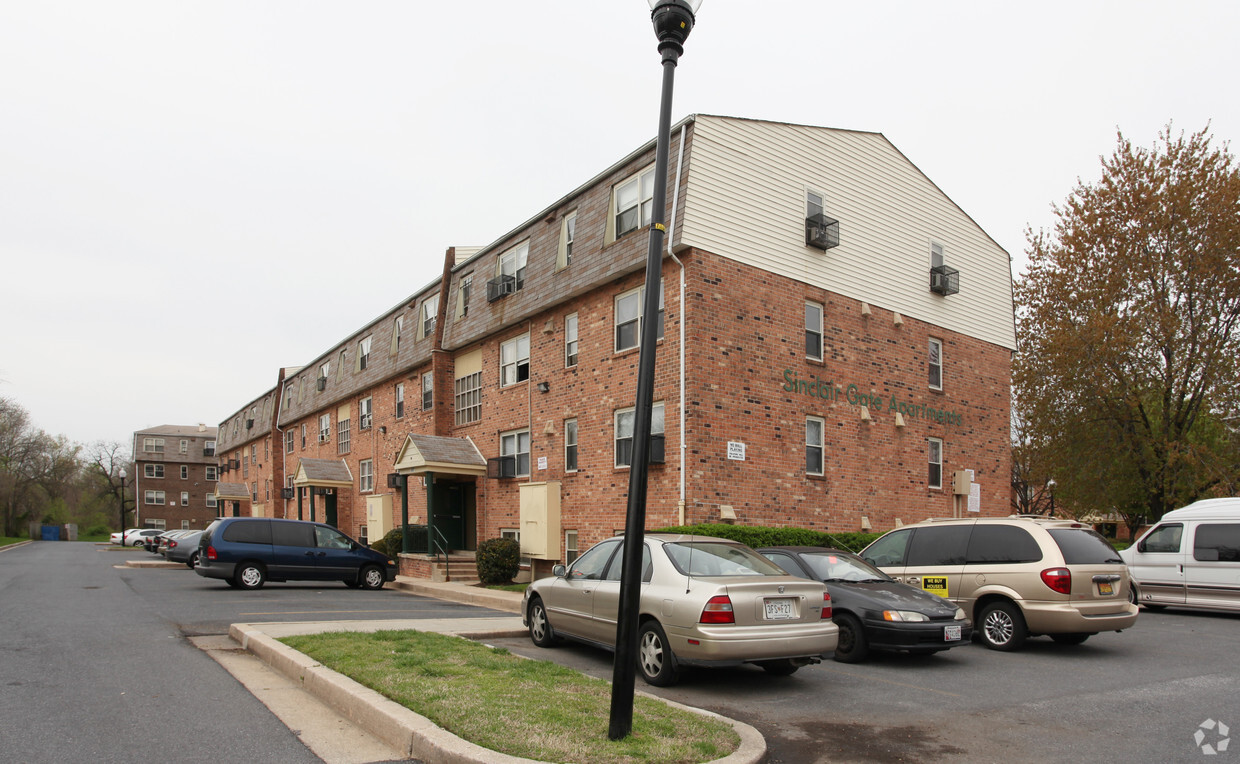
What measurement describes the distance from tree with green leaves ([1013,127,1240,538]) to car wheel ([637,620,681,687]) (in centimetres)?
2048

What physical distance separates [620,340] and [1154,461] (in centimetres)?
1689

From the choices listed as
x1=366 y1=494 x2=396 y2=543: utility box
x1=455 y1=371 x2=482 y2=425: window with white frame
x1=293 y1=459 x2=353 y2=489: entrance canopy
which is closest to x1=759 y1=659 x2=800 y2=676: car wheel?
x1=455 y1=371 x2=482 y2=425: window with white frame

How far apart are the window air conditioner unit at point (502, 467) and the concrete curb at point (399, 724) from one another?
1341 cm

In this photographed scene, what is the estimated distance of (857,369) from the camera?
747 inches

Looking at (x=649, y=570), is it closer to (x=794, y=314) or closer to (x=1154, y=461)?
(x=794, y=314)

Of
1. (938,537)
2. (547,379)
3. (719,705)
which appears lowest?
(719,705)

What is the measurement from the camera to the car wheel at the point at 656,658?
7.74 meters

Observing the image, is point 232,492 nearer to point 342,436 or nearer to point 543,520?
point 342,436

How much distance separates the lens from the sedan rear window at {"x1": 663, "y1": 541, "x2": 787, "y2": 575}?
820cm

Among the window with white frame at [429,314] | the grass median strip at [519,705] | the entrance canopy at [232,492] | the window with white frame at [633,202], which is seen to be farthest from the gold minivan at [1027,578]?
the entrance canopy at [232,492]

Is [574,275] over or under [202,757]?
over

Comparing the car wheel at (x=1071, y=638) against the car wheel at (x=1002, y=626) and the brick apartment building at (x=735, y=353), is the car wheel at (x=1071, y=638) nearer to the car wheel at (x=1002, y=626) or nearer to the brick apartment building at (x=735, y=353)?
the car wheel at (x=1002, y=626)

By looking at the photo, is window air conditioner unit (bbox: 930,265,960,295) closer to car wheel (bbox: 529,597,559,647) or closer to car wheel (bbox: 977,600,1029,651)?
car wheel (bbox: 977,600,1029,651)

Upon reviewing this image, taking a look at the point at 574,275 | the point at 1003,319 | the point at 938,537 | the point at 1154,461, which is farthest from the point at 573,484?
the point at 1154,461
